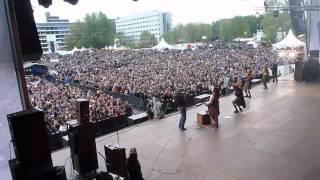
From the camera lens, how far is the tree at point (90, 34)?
73000 millimetres

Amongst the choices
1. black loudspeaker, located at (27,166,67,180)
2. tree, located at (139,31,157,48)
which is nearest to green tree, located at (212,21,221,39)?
tree, located at (139,31,157,48)

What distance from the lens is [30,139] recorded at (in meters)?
5.04

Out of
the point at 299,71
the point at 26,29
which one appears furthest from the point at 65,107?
the point at 299,71

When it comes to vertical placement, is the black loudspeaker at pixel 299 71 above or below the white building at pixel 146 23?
below

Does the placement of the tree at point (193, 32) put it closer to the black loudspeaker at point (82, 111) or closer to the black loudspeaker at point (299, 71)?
the black loudspeaker at point (299, 71)

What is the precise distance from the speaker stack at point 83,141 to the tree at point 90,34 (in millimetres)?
67765

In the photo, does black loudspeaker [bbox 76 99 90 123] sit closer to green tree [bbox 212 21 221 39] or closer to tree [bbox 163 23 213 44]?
tree [bbox 163 23 213 44]

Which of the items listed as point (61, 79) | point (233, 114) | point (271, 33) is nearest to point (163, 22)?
point (271, 33)

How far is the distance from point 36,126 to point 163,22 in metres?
136

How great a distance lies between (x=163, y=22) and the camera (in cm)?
13725

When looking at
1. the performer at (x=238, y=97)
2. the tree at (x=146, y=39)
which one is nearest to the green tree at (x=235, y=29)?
the tree at (x=146, y=39)

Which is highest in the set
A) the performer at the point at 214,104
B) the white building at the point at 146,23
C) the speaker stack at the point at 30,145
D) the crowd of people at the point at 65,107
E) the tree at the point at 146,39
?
the white building at the point at 146,23

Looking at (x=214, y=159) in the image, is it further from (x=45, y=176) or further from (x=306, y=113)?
(x=306, y=113)

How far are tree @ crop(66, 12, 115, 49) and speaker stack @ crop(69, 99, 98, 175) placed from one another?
222ft
